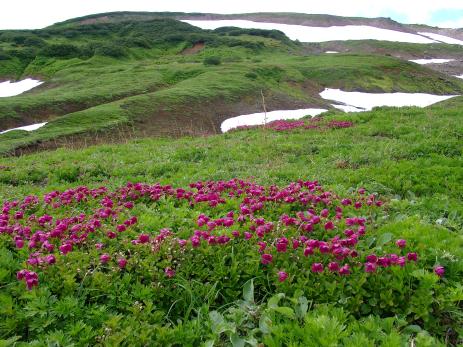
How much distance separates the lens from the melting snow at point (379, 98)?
54.3 metres

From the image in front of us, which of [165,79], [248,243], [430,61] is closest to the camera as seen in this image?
[248,243]

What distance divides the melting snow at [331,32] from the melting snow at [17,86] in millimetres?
94481

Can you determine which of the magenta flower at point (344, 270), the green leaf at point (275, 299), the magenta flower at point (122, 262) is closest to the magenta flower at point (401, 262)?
the magenta flower at point (344, 270)

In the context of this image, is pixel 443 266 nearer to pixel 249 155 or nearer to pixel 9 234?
A: pixel 9 234

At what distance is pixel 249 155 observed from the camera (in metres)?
16.0

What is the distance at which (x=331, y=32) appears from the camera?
149m

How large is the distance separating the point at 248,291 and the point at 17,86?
72268 millimetres

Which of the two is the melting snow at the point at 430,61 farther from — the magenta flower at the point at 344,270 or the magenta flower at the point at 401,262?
the magenta flower at the point at 344,270

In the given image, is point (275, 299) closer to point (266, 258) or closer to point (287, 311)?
point (287, 311)

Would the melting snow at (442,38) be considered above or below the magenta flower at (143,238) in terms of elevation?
above

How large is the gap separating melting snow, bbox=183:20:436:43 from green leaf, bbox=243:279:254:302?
14540cm

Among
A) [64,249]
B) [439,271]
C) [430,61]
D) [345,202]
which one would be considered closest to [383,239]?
[439,271]

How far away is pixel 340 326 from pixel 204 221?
2999 millimetres

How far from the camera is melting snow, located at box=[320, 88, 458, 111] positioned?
54.3 meters
